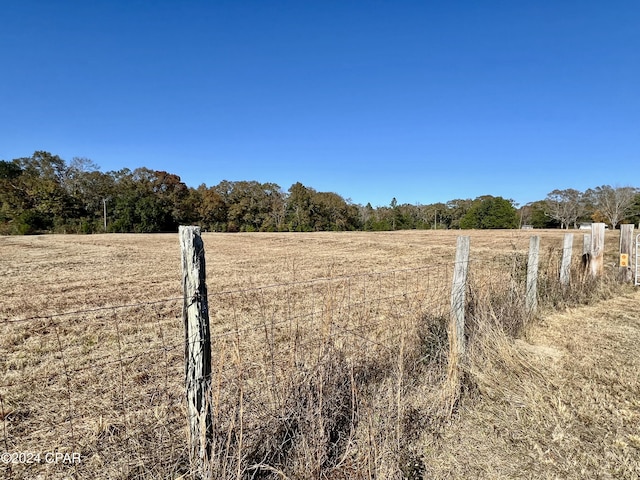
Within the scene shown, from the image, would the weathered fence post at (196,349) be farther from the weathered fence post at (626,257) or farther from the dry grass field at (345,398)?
the weathered fence post at (626,257)

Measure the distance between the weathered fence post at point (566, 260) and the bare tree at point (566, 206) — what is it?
70.2m

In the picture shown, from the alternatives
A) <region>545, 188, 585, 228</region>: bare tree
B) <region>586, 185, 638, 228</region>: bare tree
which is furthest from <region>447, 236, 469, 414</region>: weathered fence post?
<region>545, 188, 585, 228</region>: bare tree

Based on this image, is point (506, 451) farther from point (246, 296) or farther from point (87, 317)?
point (87, 317)

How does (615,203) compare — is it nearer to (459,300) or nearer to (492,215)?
(492,215)

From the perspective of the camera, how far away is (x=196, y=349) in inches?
66.9

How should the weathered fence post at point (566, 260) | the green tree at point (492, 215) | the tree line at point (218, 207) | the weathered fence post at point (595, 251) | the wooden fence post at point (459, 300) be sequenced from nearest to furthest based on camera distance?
the wooden fence post at point (459, 300) → the weathered fence post at point (566, 260) → the weathered fence post at point (595, 251) → the tree line at point (218, 207) → the green tree at point (492, 215)

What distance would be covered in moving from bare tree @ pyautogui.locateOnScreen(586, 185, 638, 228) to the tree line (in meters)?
0.14

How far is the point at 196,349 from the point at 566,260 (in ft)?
19.9

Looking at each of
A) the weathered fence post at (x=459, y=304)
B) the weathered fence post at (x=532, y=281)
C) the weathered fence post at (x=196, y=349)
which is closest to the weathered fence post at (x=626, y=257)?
the weathered fence post at (x=532, y=281)

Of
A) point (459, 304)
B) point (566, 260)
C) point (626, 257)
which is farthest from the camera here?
point (626, 257)

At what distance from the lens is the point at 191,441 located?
1717 mm

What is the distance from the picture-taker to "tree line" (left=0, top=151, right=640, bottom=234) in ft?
125

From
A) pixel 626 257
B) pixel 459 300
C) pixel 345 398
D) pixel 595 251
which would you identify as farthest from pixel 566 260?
pixel 345 398

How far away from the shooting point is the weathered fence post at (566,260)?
5.42 meters
